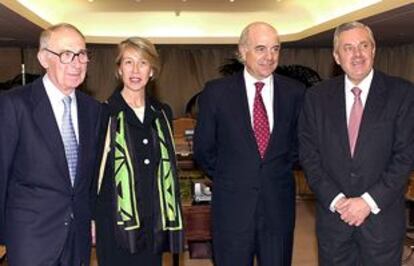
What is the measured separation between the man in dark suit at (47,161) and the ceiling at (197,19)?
4.74 meters

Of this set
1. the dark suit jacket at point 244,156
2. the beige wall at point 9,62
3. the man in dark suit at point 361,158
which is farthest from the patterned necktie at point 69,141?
the beige wall at point 9,62

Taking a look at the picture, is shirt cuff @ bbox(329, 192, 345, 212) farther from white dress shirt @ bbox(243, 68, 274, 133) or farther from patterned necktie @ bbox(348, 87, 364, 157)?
white dress shirt @ bbox(243, 68, 274, 133)

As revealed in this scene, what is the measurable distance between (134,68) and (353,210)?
4.05ft

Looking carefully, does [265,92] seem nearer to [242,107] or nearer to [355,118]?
[242,107]

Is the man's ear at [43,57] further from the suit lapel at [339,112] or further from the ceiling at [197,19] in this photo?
the ceiling at [197,19]

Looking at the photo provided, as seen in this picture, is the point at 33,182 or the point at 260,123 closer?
the point at 33,182

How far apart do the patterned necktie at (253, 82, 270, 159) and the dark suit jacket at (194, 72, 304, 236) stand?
0.09ft

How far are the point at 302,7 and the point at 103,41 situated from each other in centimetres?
372

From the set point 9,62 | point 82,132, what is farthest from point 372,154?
point 9,62

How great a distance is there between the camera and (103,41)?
35.2 feet

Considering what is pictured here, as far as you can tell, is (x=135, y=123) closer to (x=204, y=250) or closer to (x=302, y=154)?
Answer: (x=302, y=154)

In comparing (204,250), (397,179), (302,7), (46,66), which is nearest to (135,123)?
(46,66)

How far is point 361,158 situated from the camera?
2.72 m

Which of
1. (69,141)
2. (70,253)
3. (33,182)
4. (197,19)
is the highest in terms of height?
(197,19)
